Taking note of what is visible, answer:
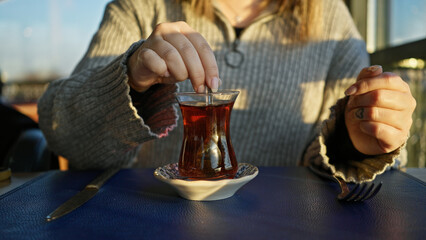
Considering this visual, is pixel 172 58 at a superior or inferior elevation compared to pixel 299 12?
inferior

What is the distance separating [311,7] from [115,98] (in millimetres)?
749

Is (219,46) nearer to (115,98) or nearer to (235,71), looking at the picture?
(235,71)

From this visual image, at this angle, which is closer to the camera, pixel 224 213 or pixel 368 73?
pixel 224 213

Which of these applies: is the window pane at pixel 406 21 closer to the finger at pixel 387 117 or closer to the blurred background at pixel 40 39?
the finger at pixel 387 117

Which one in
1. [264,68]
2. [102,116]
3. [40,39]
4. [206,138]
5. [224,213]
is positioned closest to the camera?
[224,213]

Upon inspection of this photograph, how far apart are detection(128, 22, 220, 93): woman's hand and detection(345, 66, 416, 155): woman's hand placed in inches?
10.5

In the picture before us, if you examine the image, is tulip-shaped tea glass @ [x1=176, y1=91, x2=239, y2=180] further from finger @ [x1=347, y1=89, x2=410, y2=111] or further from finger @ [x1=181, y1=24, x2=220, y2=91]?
finger @ [x1=347, y1=89, x2=410, y2=111]

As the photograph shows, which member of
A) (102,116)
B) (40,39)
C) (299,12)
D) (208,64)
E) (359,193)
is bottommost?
(359,193)

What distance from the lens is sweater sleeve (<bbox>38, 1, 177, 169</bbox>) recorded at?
0.80m

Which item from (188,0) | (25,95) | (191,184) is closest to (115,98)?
(191,184)

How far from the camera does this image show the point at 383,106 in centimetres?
73

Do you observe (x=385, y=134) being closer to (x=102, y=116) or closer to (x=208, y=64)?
(x=208, y=64)

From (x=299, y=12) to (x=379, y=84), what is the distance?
2.04 feet

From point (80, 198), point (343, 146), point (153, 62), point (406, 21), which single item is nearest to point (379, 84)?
point (343, 146)
